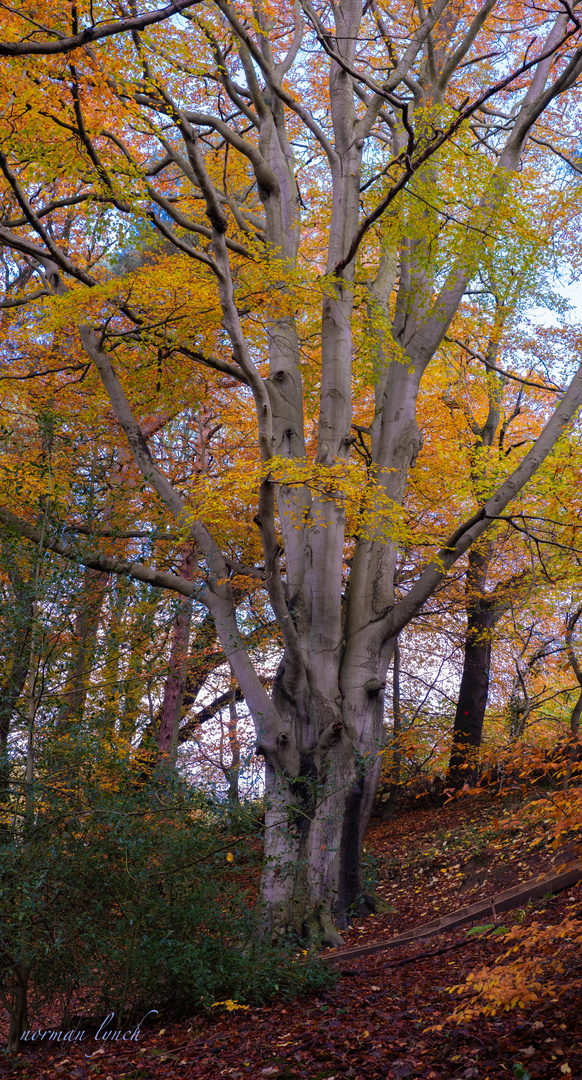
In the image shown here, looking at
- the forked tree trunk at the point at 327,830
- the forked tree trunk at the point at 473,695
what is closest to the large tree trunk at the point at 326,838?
the forked tree trunk at the point at 327,830

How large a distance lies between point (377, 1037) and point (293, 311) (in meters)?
6.95

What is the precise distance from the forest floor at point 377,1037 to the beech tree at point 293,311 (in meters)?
1.00

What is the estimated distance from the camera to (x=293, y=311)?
8250 mm

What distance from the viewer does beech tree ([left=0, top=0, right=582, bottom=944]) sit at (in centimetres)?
569

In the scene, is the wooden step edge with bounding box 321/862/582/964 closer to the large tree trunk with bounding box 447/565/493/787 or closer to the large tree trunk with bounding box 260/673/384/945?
the large tree trunk with bounding box 260/673/384/945

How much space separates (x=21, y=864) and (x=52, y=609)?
1519 mm

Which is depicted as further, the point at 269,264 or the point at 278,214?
the point at 278,214

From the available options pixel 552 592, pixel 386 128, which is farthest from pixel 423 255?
pixel 552 592

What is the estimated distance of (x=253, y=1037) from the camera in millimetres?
4160

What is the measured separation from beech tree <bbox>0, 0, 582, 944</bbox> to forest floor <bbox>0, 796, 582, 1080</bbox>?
1.00 m

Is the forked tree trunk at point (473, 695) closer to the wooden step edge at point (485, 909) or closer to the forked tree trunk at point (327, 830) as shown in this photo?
the forked tree trunk at point (327, 830)

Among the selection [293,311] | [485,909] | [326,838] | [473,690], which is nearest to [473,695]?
[473,690]

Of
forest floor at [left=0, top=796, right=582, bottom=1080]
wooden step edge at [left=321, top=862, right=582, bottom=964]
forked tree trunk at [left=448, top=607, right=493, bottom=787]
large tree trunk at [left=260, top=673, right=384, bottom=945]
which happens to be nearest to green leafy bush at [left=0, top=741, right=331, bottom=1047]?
forest floor at [left=0, top=796, right=582, bottom=1080]

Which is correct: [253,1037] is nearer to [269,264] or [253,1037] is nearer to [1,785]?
[1,785]
